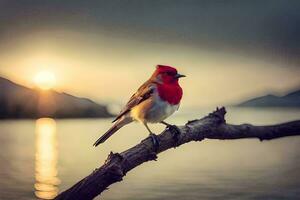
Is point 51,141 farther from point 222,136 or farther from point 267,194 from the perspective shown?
point 222,136

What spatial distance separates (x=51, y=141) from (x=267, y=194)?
1.02 m

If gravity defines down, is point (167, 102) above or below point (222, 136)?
above

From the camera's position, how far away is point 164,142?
61.7 inches

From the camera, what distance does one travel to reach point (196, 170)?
8.21 feet

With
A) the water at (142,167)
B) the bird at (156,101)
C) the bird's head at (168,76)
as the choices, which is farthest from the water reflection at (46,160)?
the bird's head at (168,76)

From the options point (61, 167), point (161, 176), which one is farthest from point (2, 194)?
point (161, 176)

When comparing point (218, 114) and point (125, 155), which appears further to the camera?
point (218, 114)

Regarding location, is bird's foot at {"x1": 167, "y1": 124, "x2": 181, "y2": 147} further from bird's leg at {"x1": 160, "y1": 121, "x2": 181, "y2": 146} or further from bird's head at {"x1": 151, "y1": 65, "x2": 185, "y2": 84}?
bird's head at {"x1": 151, "y1": 65, "x2": 185, "y2": 84}

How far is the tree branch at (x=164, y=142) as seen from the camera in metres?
1.36

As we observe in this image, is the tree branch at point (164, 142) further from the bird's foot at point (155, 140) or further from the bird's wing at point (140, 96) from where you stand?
the bird's wing at point (140, 96)

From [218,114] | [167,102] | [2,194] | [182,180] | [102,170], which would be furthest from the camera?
[182,180]

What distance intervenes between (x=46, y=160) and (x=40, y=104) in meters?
0.24

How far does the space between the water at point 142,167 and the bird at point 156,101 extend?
459 millimetres

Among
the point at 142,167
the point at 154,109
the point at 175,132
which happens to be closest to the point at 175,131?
the point at 175,132
